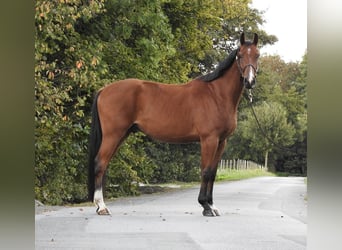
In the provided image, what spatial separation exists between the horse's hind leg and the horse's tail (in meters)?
0.03

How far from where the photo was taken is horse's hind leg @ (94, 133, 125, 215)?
3.60 meters

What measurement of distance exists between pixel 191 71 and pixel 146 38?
423 mm

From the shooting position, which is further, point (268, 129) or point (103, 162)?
point (103, 162)

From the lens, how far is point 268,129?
11.1 ft

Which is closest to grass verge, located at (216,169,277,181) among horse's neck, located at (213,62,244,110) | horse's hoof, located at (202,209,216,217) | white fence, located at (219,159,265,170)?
white fence, located at (219,159,265,170)

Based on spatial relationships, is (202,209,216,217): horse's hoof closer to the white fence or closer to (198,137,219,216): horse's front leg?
(198,137,219,216): horse's front leg

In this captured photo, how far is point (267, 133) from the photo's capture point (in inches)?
134

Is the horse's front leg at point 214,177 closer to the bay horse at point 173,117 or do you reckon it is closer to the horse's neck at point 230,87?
the bay horse at point 173,117

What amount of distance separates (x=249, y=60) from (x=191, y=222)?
1193 mm

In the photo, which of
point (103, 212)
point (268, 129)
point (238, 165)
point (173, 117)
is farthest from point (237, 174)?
point (103, 212)

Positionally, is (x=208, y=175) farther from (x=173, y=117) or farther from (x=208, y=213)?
(x=173, y=117)

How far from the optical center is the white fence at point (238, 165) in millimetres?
3285

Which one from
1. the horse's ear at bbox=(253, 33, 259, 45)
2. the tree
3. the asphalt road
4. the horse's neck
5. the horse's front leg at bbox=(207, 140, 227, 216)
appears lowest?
the asphalt road

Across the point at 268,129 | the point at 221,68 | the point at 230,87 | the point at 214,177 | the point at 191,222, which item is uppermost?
the point at 221,68
